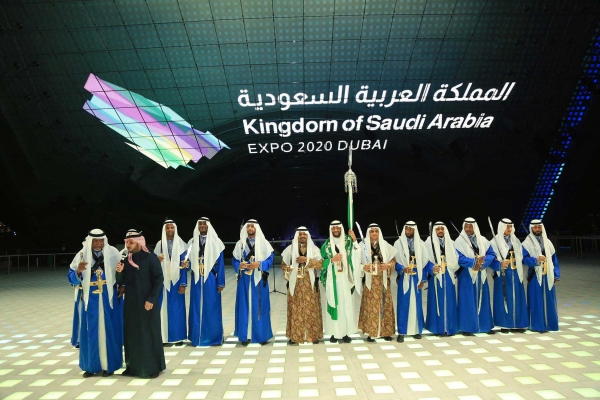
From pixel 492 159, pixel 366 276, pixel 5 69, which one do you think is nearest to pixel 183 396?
pixel 366 276

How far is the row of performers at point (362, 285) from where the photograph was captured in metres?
5.36

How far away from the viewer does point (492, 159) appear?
54.1ft

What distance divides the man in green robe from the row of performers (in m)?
0.01

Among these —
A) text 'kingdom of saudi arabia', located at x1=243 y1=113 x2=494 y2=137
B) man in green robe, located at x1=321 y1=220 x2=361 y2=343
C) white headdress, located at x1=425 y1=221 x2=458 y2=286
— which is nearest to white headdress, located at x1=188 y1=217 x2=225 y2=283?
man in green robe, located at x1=321 y1=220 x2=361 y2=343

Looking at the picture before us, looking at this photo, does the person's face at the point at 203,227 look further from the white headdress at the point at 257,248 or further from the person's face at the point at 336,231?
the person's face at the point at 336,231

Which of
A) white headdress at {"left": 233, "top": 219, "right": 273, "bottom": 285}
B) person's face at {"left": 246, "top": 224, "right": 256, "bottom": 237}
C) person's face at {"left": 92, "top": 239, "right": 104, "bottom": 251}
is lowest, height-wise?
white headdress at {"left": 233, "top": 219, "right": 273, "bottom": 285}

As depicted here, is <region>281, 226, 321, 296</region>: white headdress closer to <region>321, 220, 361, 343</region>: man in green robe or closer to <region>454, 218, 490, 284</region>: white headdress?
<region>321, 220, 361, 343</region>: man in green robe

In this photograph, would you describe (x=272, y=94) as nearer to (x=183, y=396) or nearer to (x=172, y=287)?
(x=172, y=287)

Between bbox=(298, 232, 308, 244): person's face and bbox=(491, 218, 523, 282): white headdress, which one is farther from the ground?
bbox=(298, 232, 308, 244): person's face

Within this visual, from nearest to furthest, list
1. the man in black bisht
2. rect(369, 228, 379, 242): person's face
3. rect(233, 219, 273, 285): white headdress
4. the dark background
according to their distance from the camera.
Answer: the man in black bisht → rect(233, 219, 273, 285): white headdress → rect(369, 228, 379, 242): person's face → the dark background

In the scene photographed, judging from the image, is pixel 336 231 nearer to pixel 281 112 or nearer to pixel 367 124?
pixel 281 112

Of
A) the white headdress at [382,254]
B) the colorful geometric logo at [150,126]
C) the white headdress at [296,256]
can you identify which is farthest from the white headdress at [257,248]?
the colorful geometric logo at [150,126]

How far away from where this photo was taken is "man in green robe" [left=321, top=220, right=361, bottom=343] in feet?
17.6

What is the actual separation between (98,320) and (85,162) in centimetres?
1356
